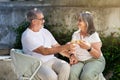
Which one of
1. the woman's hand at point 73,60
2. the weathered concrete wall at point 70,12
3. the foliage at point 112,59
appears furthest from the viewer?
the weathered concrete wall at point 70,12

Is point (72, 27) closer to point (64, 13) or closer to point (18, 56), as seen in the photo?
point (64, 13)

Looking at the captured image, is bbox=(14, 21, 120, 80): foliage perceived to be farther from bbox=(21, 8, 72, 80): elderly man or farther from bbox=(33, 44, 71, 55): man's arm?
bbox=(33, 44, 71, 55): man's arm

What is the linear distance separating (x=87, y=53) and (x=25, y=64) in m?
0.86

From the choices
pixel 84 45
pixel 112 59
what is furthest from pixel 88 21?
pixel 112 59

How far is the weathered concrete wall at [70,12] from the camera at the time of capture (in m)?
7.52

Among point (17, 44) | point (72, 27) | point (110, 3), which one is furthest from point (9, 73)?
point (110, 3)

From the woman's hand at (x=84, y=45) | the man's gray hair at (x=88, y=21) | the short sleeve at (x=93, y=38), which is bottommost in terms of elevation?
the woman's hand at (x=84, y=45)

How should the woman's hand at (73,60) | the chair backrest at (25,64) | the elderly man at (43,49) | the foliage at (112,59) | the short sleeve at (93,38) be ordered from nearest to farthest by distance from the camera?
the chair backrest at (25,64)
the elderly man at (43,49)
the short sleeve at (93,38)
the woman's hand at (73,60)
the foliage at (112,59)

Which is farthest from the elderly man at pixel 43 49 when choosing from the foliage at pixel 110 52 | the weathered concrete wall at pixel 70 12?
the weathered concrete wall at pixel 70 12

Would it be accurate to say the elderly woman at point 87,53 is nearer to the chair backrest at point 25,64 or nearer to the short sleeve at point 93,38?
the short sleeve at point 93,38

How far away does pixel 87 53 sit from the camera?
556cm

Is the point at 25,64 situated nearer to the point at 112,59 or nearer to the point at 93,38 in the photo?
the point at 93,38

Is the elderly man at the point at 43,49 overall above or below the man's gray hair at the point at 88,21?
below

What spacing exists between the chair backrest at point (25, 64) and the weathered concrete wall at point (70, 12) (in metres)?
2.38
